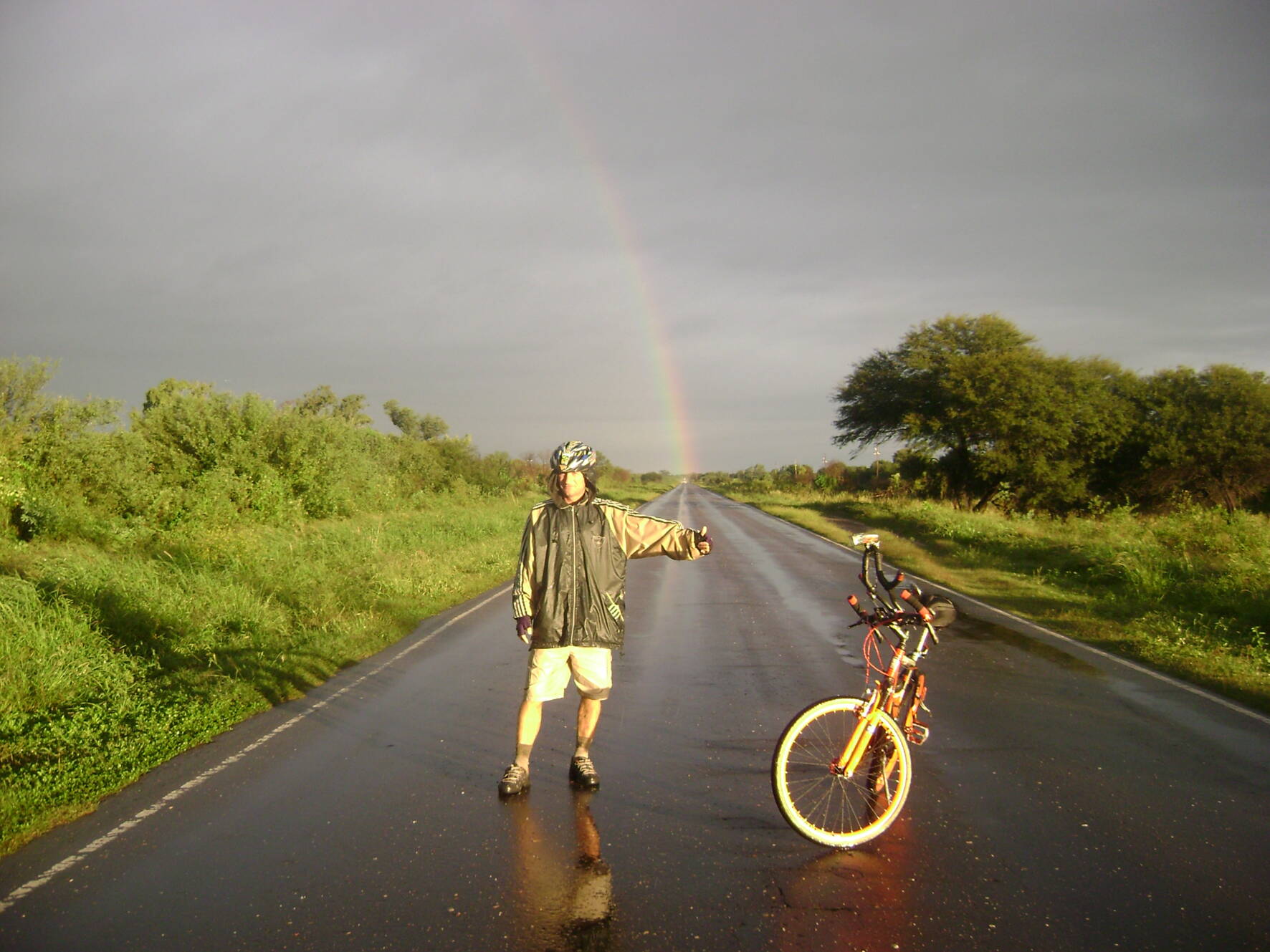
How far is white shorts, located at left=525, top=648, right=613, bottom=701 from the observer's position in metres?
4.85

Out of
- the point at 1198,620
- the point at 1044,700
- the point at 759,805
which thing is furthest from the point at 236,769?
the point at 1198,620

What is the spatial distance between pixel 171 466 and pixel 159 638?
1112 centimetres

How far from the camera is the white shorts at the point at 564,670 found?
15.9 ft

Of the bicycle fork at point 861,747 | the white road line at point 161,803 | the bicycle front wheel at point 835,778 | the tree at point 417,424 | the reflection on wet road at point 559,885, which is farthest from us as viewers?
the tree at point 417,424

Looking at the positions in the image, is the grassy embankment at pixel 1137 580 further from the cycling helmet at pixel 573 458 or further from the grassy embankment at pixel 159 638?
the grassy embankment at pixel 159 638

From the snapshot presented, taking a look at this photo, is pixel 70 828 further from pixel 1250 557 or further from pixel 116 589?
pixel 1250 557

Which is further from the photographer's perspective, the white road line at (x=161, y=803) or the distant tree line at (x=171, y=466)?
the distant tree line at (x=171, y=466)

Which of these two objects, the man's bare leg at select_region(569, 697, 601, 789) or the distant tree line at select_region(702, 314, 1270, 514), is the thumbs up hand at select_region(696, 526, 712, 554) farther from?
the distant tree line at select_region(702, 314, 1270, 514)

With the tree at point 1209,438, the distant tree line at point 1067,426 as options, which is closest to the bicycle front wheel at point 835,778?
the distant tree line at point 1067,426

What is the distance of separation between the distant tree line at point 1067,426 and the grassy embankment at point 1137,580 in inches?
377

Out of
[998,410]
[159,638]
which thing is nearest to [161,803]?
[159,638]

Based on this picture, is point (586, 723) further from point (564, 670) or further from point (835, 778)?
point (835, 778)

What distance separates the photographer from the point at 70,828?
449cm

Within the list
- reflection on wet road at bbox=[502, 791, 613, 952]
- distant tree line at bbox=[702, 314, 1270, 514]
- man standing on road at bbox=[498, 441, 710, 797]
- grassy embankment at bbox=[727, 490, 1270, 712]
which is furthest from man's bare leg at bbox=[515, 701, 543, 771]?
distant tree line at bbox=[702, 314, 1270, 514]
